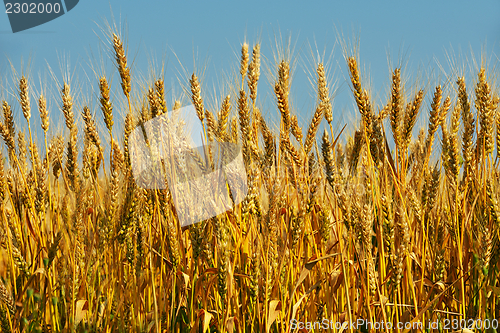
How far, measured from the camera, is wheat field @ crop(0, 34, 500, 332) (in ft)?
6.25

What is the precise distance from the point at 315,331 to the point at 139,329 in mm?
886

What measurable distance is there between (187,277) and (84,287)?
567mm

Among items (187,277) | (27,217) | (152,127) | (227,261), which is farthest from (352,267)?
(27,217)

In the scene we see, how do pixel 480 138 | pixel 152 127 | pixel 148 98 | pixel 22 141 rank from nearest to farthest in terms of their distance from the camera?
pixel 152 127, pixel 148 98, pixel 480 138, pixel 22 141

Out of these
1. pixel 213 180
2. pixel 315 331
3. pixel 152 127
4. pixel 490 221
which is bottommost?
pixel 315 331

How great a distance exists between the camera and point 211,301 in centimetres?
236

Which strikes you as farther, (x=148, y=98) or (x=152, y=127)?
(x=148, y=98)

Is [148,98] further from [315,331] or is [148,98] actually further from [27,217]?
[315,331]

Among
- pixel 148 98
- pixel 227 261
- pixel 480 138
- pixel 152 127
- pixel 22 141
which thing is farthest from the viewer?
pixel 22 141

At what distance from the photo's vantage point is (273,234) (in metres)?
1.84

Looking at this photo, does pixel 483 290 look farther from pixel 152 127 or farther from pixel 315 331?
pixel 152 127

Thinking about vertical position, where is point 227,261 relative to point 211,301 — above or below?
above

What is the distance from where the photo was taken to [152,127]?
2.09 m

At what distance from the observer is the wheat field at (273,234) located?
191 cm
